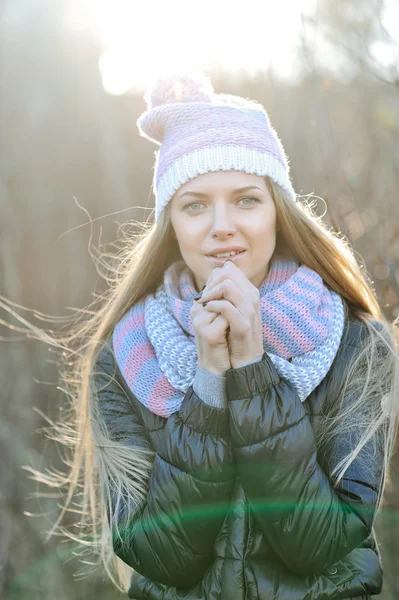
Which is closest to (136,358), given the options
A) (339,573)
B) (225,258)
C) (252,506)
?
(225,258)

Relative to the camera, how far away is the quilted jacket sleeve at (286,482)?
6.03 feet

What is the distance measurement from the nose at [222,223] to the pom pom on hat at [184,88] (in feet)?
1.47

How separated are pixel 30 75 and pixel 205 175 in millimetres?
3746

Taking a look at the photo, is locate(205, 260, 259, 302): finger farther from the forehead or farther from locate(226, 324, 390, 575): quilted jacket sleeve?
the forehead

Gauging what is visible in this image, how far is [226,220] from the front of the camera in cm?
212

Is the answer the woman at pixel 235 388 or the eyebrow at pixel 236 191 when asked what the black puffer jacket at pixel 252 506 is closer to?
the woman at pixel 235 388

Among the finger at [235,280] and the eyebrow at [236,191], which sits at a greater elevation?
the eyebrow at [236,191]

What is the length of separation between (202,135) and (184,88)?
244 millimetres

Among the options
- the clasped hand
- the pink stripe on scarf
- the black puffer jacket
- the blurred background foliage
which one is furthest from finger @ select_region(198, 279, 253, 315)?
the blurred background foliage

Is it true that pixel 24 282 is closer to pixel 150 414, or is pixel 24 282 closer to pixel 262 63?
pixel 262 63

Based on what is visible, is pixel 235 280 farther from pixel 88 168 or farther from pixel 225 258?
pixel 88 168

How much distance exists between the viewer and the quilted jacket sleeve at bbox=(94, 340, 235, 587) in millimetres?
1902

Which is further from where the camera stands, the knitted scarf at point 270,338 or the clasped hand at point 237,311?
the knitted scarf at point 270,338

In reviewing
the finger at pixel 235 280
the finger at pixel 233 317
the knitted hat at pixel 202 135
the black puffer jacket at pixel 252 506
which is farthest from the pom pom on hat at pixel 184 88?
the black puffer jacket at pixel 252 506
